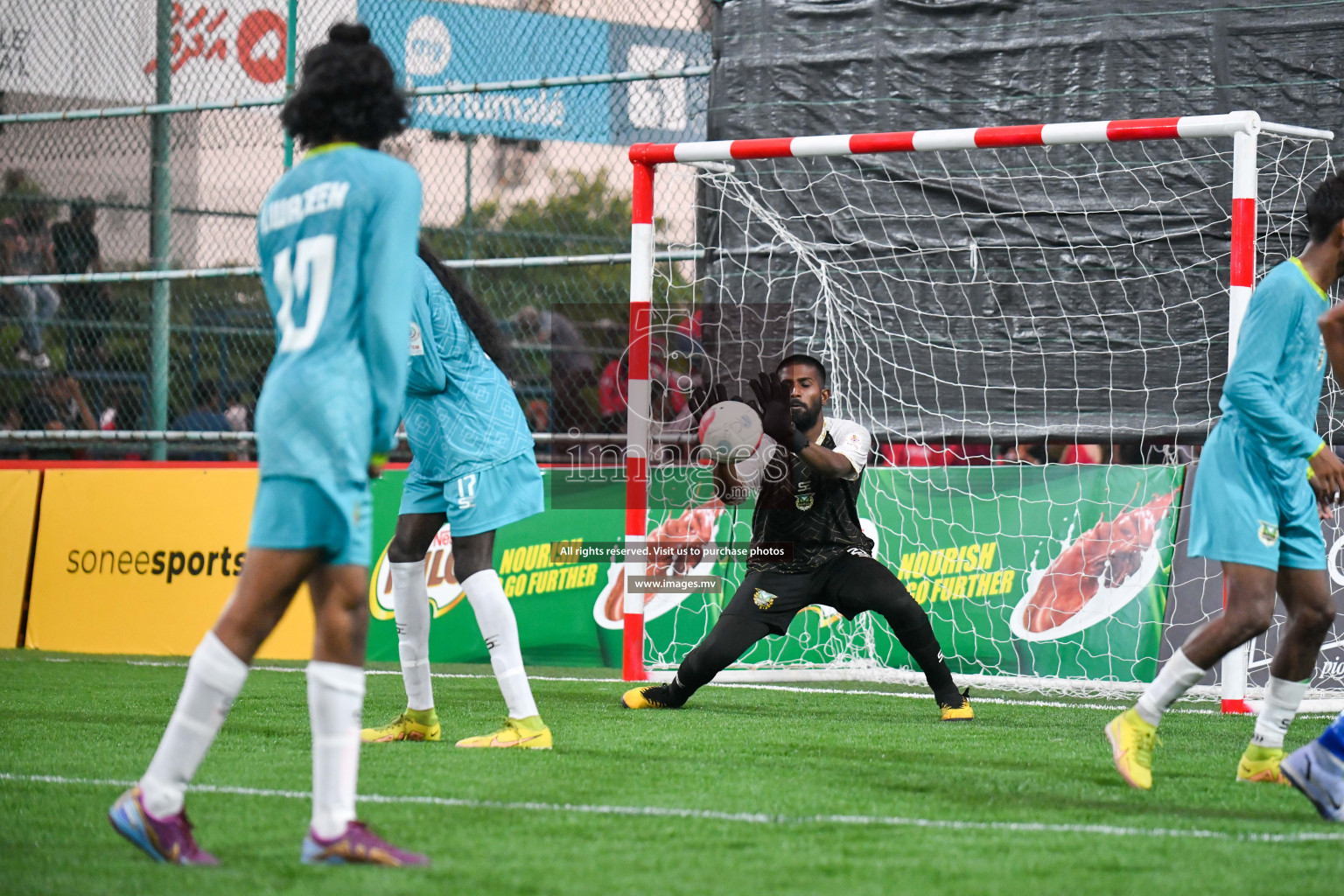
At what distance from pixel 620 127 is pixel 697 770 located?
6.26m

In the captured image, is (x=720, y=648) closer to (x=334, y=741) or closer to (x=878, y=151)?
(x=878, y=151)

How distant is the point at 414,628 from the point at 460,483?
26.0 inches

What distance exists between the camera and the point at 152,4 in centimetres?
1148

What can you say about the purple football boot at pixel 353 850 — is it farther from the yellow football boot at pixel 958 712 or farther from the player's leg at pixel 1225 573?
the yellow football boot at pixel 958 712

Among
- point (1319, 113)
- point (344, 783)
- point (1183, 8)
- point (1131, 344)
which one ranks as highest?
point (1183, 8)

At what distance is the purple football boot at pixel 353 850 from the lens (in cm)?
348

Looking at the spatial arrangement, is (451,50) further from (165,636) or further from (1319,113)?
(1319,113)

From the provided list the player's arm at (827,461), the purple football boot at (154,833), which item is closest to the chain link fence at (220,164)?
the player's arm at (827,461)

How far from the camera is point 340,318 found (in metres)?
3.59

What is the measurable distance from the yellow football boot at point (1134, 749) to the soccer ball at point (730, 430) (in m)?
4.33

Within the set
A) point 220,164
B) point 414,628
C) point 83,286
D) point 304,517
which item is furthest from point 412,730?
point 83,286

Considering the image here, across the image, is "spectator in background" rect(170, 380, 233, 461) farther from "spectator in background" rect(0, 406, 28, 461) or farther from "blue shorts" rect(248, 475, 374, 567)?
"blue shorts" rect(248, 475, 374, 567)

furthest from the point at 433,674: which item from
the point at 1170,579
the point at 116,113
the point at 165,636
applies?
the point at 116,113

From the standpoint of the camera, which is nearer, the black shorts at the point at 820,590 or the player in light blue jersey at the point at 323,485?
the player in light blue jersey at the point at 323,485
